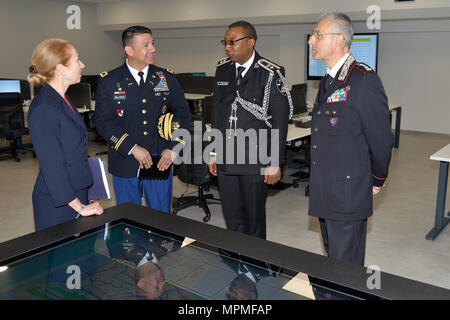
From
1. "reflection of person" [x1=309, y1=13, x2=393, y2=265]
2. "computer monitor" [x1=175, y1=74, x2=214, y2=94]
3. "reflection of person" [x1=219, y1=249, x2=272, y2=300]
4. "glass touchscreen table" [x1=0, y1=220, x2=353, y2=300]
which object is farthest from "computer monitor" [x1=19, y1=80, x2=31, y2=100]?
"reflection of person" [x1=219, y1=249, x2=272, y2=300]

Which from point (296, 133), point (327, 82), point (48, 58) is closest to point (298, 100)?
point (296, 133)

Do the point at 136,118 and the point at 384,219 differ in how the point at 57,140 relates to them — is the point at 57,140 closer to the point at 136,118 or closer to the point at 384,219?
the point at 136,118

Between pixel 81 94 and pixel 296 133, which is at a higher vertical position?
pixel 81 94

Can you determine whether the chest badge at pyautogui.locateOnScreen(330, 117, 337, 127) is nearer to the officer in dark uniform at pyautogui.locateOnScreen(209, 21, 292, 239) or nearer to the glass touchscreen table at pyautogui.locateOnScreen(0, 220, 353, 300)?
the officer in dark uniform at pyautogui.locateOnScreen(209, 21, 292, 239)

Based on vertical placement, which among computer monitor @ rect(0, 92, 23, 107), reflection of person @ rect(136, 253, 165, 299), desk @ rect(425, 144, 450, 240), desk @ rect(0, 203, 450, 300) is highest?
computer monitor @ rect(0, 92, 23, 107)

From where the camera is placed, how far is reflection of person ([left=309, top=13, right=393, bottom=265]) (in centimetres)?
→ 191

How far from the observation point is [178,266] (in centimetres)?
124

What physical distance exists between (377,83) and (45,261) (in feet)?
4.97

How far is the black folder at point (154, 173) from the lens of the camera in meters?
2.62

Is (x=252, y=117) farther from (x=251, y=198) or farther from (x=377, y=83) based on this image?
(x=377, y=83)

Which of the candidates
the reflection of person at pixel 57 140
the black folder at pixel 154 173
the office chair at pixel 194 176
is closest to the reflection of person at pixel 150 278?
the reflection of person at pixel 57 140

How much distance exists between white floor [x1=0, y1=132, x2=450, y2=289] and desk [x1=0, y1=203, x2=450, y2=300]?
218cm

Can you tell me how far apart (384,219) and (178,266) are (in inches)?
134
